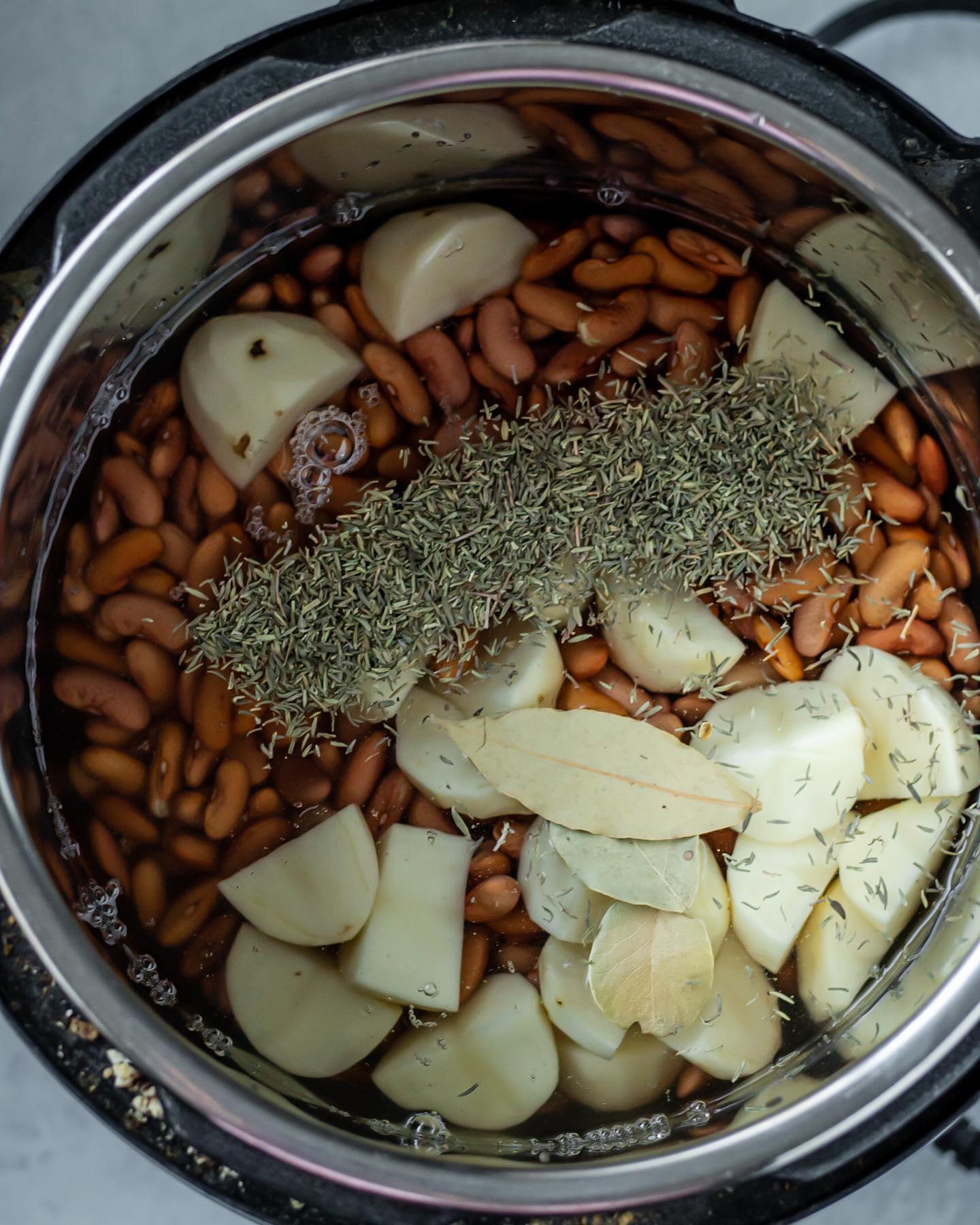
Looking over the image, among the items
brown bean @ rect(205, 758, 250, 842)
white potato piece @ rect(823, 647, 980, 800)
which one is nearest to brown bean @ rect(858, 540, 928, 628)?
white potato piece @ rect(823, 647, 980, 800)

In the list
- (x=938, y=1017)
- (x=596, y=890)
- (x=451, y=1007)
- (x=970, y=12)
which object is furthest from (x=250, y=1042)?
(x=970, y=12)

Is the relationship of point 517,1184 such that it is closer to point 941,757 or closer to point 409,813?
point 409,813

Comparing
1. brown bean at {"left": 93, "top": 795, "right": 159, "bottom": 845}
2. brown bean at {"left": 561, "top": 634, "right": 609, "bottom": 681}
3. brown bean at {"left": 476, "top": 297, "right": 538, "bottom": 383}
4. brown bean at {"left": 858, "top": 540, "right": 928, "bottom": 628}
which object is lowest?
brown bean at {"left": 93, "top": 795, "right": 159, "bottom": 845}

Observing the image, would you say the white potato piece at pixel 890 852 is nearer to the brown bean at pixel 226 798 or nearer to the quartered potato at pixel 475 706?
the quartered potato at pixel 475 706

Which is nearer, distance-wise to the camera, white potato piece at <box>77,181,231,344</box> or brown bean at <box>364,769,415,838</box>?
white potato piece at <box>77,181,231,344</box>

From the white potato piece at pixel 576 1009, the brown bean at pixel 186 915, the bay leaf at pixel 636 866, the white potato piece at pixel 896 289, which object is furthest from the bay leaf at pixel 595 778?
the white potato piece at pixel 896 289

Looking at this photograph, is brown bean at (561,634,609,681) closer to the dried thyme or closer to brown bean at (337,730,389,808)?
the dried thyme
